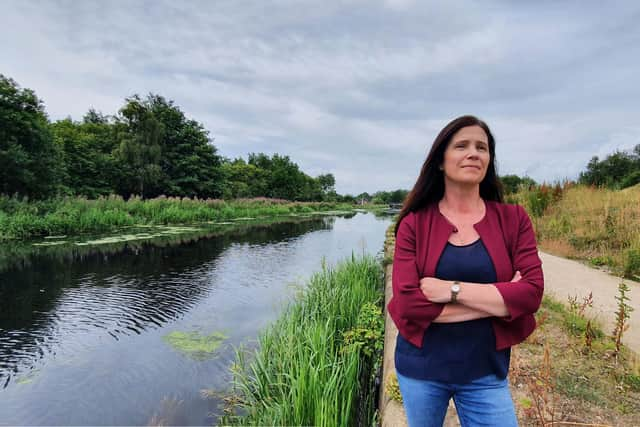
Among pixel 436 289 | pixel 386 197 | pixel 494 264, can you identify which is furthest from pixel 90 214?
pixel 386 197

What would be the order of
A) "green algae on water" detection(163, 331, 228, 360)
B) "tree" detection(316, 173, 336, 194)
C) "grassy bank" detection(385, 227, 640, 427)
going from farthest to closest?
1. "tree" detection(316, 173, 336, 194)
2. "green algae on water" detection(163, 331, 228, 360)
3. "grassy bank" detection(385, 227, 640, 427)

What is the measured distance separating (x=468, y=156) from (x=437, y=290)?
1.62 ft

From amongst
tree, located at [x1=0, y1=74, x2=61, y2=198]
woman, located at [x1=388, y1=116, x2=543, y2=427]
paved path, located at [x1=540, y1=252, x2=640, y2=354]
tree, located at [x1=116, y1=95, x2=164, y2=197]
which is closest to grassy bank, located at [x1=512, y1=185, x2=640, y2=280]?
paved path, located at [x1=540, y1=252, x2=640, y2=354]

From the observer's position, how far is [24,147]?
15258 millimetres

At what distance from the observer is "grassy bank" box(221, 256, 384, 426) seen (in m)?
2.17

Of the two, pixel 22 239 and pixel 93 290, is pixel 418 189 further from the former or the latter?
pixel 22 239

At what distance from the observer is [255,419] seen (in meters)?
2.40

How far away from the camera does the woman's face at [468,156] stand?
3.85 feet

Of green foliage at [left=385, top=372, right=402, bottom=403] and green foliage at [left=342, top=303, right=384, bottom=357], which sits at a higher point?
green foliage at [left=385, top=372, right=402, bottom=403]

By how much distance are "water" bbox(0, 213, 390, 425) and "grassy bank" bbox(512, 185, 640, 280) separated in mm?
5205

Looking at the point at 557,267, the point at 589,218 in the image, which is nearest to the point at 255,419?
the point at 557,267

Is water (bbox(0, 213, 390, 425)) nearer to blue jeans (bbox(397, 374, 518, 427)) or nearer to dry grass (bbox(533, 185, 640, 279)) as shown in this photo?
blue jeans (bbox(397, 374, 518, 427))

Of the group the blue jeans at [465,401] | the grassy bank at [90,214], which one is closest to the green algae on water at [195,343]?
the blue jeans at [465,401]

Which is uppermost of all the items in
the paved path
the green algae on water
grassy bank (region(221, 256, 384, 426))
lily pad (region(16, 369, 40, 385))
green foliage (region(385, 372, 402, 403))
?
the paved path
